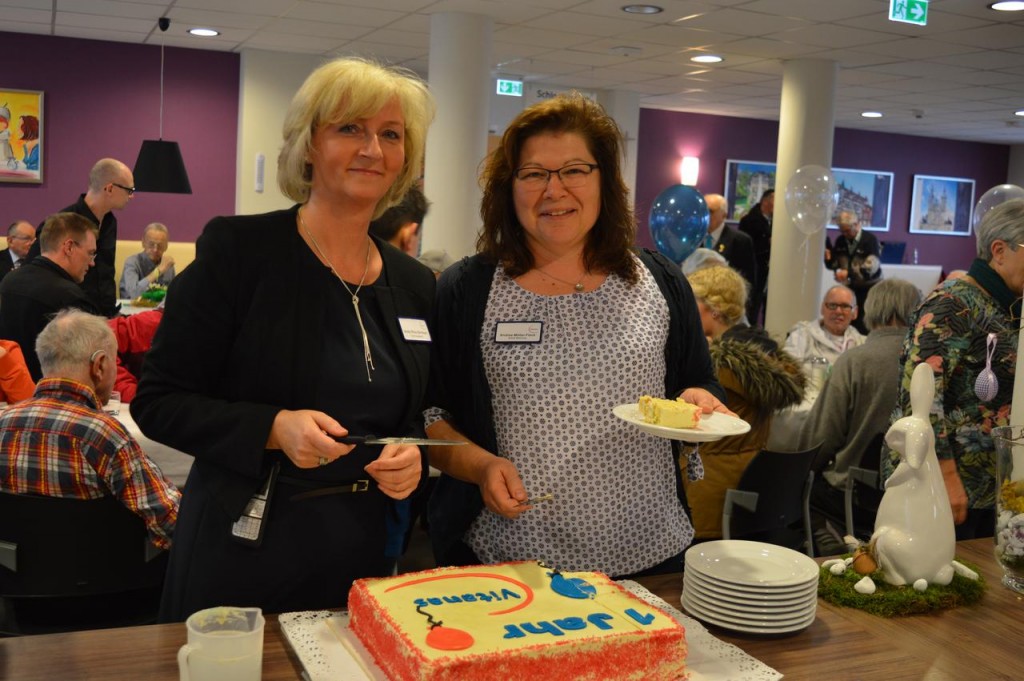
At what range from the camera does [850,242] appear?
9.84 m

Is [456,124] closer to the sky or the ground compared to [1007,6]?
closer to the ground

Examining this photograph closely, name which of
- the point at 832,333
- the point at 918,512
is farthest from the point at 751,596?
the point at 832,333

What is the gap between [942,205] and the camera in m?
14.7

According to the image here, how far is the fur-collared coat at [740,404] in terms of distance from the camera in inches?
120

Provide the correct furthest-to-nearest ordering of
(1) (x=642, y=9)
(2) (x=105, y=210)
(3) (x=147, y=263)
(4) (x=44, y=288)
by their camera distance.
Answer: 1. (3) (x=147, y=263)
2. (1) (x=642, y=9)
3. (2) (x=105, y=210)
4. (4) (x=44, y=288)

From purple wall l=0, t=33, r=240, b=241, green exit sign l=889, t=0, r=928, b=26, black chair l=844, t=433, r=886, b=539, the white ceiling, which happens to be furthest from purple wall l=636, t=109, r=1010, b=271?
black chair l=844, t=433, r=886, b=539

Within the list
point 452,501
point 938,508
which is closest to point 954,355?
point 938,508

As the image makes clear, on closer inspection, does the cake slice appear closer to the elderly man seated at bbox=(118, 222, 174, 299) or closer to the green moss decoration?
the green moss decoration

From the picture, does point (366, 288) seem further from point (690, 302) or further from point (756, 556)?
point (756, 556)

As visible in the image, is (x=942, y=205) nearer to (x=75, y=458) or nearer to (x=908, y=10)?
(x=908, y=10)

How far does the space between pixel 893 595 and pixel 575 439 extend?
0.57 meters

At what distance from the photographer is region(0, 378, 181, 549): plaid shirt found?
7.75 ft

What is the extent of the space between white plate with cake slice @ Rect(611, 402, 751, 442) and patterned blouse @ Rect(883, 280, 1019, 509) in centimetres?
100

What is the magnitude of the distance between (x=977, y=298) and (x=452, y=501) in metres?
1.55
